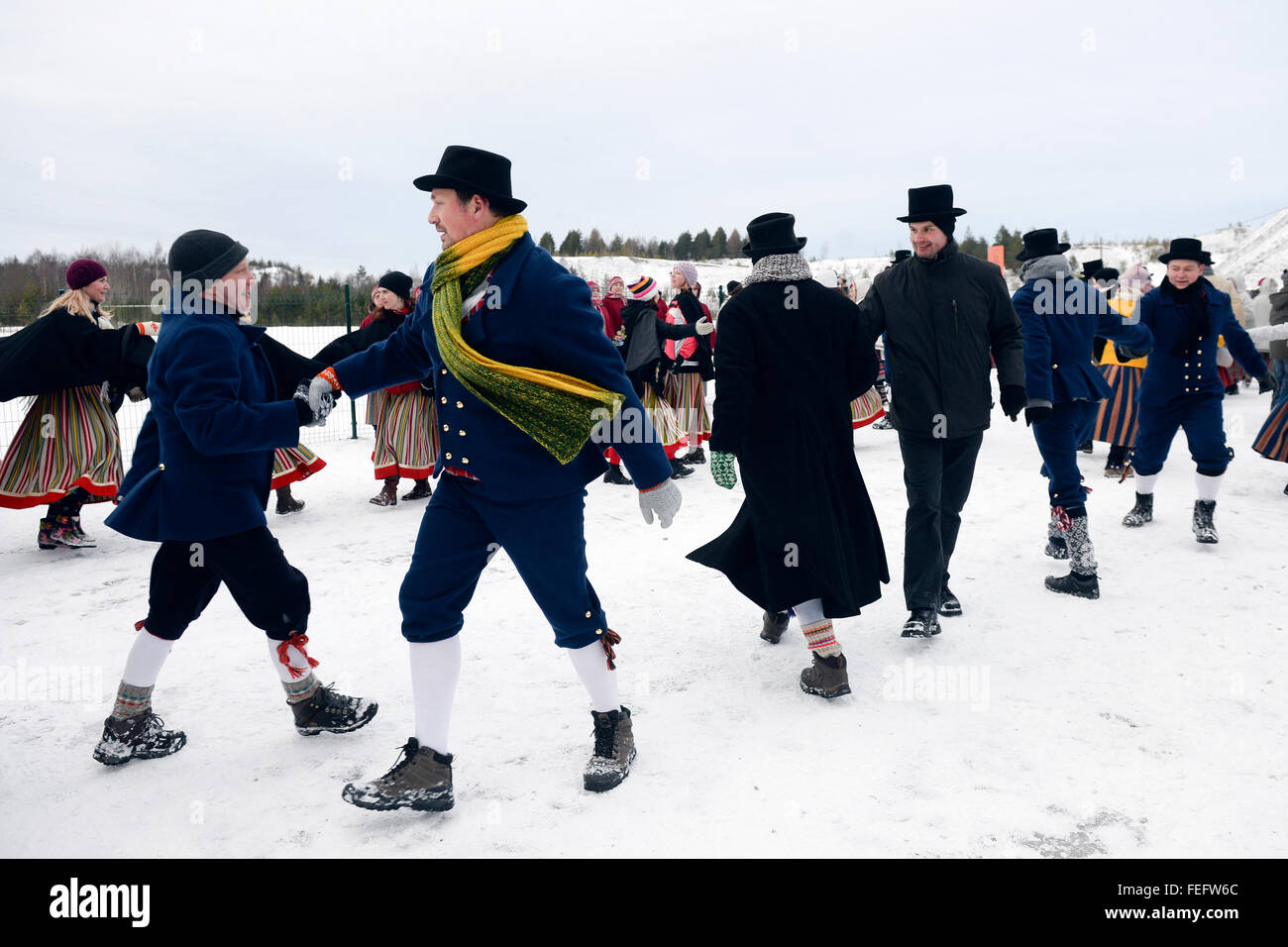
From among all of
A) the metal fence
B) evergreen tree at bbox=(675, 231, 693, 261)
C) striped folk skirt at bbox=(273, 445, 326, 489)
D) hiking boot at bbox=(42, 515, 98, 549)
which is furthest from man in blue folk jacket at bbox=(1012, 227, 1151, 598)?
evergreen tree at bbox=(675, 231, 693, 261)

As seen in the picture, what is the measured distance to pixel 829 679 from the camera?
3.56 meters

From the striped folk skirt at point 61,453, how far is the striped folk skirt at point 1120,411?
8.04 m

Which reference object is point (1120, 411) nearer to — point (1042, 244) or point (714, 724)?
point (1042, 244)

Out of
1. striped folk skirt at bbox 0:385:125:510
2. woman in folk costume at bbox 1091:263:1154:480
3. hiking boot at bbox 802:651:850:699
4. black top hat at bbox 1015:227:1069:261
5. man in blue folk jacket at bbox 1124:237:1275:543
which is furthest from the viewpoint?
woman in folk costume at bbox 1091:263:1154:480

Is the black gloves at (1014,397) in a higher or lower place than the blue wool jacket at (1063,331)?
lower

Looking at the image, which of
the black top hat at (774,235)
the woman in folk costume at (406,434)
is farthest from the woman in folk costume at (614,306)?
the black top hat at (774,235)

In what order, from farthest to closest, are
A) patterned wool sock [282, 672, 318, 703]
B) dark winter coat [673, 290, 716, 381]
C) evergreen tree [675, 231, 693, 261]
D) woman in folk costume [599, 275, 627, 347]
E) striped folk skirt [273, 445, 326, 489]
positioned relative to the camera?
evergreen tree [675, 231, 693, 261] < woman in folk costume [599, 275, 627, 347] < dark winter coat [673, 290, 716, 381] < striped folk skirt [273, 445, 326, 489] < patterned wool sock [282, 672, 318, 703]

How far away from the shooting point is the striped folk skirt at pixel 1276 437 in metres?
6.65

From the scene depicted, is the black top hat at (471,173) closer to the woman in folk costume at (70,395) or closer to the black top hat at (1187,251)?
the woman in folk costume at (70,395)

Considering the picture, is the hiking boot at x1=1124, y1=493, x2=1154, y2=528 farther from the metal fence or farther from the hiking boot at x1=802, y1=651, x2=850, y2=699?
the metal fence

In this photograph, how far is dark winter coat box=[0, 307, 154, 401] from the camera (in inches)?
216

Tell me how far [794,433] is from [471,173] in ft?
5.35

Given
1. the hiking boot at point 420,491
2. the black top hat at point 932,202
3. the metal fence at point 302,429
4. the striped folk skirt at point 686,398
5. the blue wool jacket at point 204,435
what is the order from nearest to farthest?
the blue wool jacket at point 204,435
the black top hat at point 932,202
the hiking boot at point 420,491
the striped folk skirt at point 686,398
the metal fence at point 302,429

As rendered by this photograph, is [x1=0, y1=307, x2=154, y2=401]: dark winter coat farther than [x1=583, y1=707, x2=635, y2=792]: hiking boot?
Yes
